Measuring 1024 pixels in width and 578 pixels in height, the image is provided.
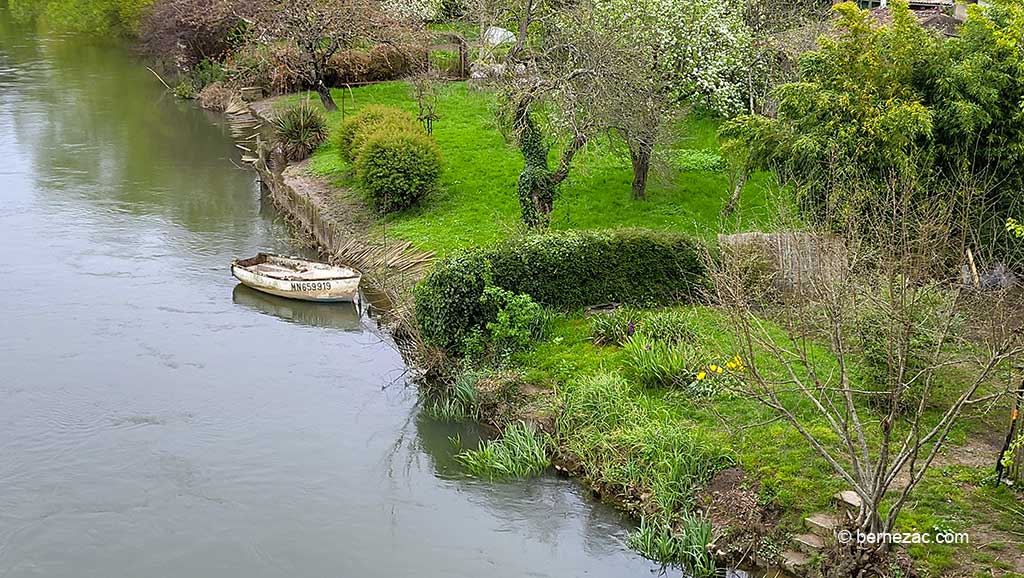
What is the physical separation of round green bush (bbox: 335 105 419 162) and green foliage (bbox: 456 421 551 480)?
12749 millimetres

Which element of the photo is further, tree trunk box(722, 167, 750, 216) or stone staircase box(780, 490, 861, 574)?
tree trunk box(722, 167, 750, 216)

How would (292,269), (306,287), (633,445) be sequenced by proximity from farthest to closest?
(292,269)
(306,287)
(633,445)

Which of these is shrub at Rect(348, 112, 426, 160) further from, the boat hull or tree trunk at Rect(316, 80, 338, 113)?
tree trunk at Rect(316, 80, 338, 113)

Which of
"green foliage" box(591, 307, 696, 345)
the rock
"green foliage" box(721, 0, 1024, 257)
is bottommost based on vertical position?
"green foliage" box(591, 307, 696, 345)

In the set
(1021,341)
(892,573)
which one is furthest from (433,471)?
(1021,341)

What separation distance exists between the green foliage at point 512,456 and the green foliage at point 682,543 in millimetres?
2253

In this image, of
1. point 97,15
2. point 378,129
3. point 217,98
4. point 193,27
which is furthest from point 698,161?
point 97,15

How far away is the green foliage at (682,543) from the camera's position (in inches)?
533

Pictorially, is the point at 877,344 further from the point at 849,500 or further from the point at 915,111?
the point at 915,111

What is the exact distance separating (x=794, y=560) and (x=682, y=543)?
4.79 feet

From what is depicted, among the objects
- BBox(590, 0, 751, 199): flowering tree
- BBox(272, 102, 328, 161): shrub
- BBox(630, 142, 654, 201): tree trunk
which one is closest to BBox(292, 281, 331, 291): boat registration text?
BBox(590, 0, 751, 199): flowering tree

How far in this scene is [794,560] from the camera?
12953 millimetres

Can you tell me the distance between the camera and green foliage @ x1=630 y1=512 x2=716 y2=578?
13539 millimetres

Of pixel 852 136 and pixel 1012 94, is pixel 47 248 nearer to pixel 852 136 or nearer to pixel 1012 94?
pixel 852 136
